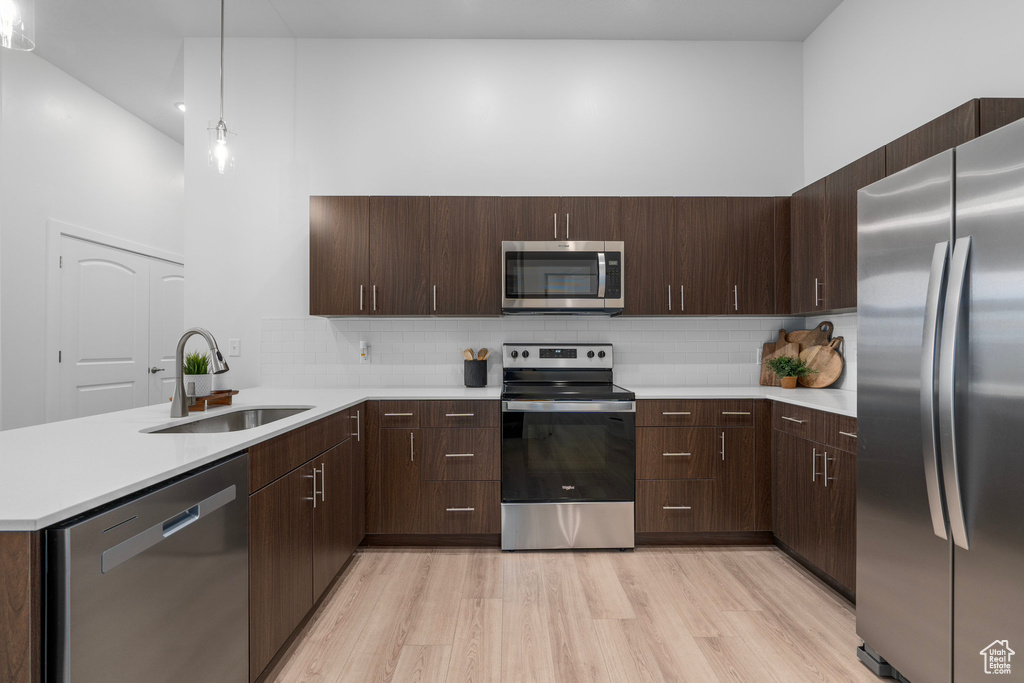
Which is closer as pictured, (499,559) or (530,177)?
(499,559)

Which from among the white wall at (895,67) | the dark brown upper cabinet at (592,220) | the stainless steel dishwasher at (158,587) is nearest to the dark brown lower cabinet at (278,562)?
the stainless steel dishwasher at (158,587)

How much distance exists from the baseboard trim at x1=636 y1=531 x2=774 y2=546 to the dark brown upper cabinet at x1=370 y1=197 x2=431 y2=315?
6.21ft

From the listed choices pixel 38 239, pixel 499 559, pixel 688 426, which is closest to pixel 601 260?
pixel 688 426

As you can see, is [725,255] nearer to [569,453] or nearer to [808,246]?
[808,246]

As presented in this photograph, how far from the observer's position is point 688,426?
298cm

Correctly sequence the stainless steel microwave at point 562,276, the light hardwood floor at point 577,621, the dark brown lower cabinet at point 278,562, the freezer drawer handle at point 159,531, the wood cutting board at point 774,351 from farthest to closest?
the wood cutting board at point 774,351 < the stainless steel microwave at point 562,276 < the light hardwood floor at point 577,621 < the dark brown lower cabinet at point 278,562 < the freezer drawer handle at point 159,531

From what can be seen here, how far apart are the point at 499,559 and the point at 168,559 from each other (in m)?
1.89

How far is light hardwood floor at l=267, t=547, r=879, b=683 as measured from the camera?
6.17ft

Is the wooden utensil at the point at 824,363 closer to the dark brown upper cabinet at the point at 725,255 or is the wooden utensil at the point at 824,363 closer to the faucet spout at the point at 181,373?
the dark brown upper cabinet at the point at 725,255

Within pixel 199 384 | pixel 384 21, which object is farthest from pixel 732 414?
pixel 384 21

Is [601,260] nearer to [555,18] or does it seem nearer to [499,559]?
[555,18]

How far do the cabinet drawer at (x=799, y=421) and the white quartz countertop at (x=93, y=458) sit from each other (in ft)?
7.37

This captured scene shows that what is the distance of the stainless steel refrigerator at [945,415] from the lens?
131 centimetres
